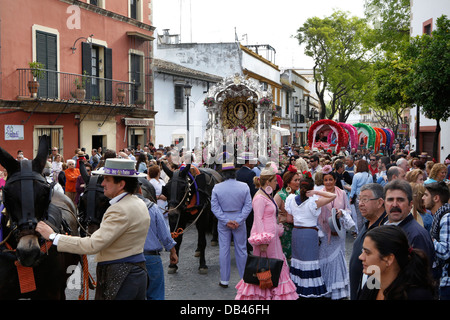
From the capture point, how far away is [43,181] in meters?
4.39

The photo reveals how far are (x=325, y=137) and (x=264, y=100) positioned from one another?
5.73 meters

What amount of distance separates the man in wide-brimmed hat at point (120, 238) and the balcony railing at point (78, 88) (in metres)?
15.0

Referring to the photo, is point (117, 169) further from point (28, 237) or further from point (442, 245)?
point (442, 245)

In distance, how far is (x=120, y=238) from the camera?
398 cm

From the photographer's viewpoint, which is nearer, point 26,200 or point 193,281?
point 26,200

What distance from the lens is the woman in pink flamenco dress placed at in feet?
19.9

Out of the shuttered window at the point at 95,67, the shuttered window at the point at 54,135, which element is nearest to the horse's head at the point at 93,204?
the shuttered window at the point at 54,135

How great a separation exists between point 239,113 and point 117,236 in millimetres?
16984

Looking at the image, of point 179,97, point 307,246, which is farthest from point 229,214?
point 179,97

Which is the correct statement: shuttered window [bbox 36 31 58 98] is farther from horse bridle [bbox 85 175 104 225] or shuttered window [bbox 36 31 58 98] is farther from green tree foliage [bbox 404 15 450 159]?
green tree foliage [bbox 404 15 450 159]

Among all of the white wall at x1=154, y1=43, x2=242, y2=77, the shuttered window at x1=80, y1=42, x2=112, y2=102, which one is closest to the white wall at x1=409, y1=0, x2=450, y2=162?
the white wall at x1=154, y1=43, x2=242, y2=77

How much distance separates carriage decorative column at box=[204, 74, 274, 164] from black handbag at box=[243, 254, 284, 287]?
45.9 feet

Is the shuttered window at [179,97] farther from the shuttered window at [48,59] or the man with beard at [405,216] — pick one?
the man with beard at [405,216]
